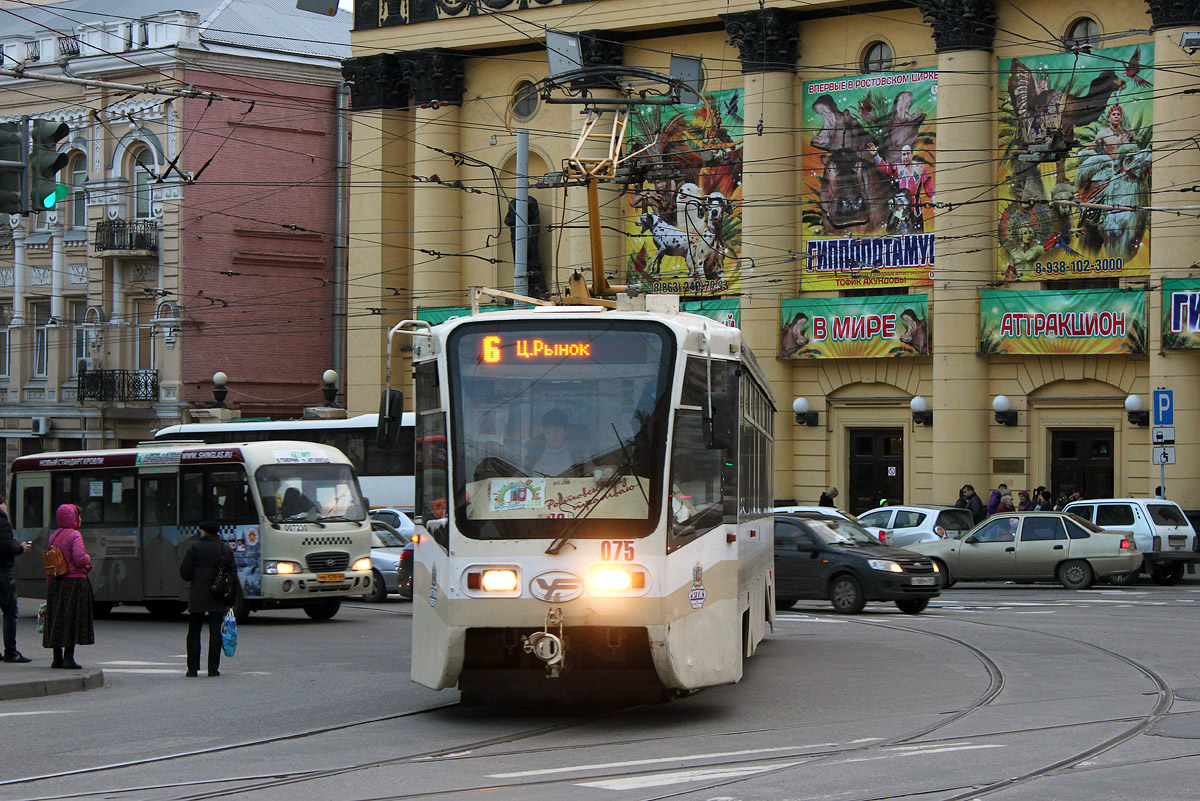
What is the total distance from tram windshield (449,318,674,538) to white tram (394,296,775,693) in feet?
0.04

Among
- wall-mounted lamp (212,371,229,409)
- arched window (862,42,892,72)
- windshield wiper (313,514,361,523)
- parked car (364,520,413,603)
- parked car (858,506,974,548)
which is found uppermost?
arched window (862,42,892,72)

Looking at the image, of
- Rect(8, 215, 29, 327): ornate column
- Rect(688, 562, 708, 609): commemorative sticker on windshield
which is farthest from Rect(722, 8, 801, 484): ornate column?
Rect(688, 562, 708, 609): commemorative sticker on windshield

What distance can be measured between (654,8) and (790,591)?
75.0 feet

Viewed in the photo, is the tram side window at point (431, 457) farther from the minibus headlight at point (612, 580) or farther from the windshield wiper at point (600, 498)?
the minibus headlight at point (612, 580)

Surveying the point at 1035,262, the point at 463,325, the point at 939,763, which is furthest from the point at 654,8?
the point at 939,763

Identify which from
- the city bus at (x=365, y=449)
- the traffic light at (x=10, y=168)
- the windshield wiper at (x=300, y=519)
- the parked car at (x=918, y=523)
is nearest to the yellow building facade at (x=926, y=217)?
the parked car at (x=918, y=523)

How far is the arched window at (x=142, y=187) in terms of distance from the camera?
5081cm

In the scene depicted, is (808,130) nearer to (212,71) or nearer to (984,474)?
(984,474)

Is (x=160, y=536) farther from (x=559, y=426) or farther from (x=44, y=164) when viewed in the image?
(x=559, y=426)

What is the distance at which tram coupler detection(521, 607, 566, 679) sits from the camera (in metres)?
11.5

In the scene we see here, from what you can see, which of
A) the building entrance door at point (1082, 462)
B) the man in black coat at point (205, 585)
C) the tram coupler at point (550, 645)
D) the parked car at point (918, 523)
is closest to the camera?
the tram coupler at point (550, 645)

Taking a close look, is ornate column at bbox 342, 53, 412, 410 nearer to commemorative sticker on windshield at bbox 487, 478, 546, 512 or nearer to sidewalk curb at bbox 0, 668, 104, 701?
sidewalk curb at bbox 0, 668, 104, 701

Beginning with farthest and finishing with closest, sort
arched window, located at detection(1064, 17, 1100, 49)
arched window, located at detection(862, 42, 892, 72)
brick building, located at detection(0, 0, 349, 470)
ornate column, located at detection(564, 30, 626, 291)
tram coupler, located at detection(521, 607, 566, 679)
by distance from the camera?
brick building, located at detection(0, 0, 349, 470) < ornate column, located at detection(564, 30, 626, 291) < arched window, located at detection(862, 42, 892, 72) < arched window, located at detection(1064, 17, 1100, 49) < tram coupler, located at detection(521, 607, 566, 679)

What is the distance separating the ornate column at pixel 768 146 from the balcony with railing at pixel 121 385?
19.7 meters
